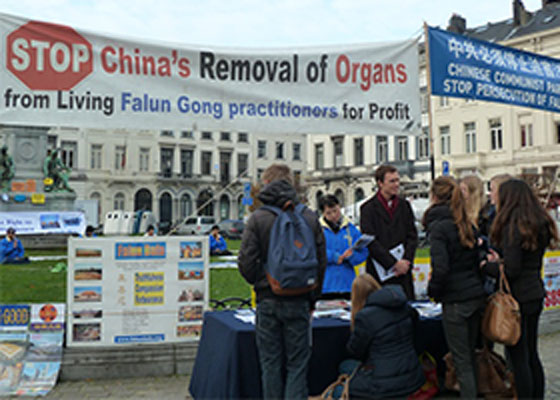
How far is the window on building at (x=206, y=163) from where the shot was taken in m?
63.8

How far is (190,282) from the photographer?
5.71 m

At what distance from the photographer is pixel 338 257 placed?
5621mm

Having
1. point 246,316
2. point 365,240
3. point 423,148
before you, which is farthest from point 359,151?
point 246,316

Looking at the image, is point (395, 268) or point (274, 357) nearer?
point (274, 357)

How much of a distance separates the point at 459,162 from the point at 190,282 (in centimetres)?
3868

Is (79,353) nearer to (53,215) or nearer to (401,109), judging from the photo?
(401,109)

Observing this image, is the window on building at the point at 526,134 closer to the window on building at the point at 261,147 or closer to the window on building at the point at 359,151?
the window on building at the point at 359,151

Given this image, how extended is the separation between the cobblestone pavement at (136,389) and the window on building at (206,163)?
58959 mm

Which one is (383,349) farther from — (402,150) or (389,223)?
(402,150)

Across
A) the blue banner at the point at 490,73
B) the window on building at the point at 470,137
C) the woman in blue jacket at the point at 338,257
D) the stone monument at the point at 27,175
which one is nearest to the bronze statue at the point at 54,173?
the stone monument at the point at 27,175

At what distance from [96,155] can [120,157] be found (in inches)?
97.5

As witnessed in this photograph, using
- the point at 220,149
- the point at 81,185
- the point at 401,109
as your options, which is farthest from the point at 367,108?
the point at 220,149

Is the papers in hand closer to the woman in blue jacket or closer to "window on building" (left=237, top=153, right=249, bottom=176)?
the woman in blue jacket

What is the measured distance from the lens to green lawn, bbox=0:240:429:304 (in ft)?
33.5
